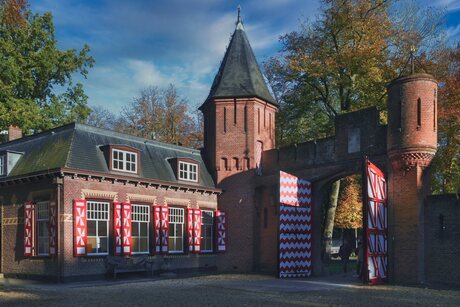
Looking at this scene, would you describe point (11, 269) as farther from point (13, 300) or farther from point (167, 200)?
point (13, 300)

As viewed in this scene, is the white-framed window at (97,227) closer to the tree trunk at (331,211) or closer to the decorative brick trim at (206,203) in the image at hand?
the decorative brick trim at (206,203)

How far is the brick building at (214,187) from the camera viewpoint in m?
18.2

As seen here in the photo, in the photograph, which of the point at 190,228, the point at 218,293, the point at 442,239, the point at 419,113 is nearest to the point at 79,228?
the point at 190,228

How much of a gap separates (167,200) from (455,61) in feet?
56.1

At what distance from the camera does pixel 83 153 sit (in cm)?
1980

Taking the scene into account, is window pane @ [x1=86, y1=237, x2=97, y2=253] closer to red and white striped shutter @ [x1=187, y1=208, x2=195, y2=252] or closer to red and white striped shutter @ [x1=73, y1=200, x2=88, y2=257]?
red and white striped shutter @ [x1=73, y1=200, x2=88, y2=257]

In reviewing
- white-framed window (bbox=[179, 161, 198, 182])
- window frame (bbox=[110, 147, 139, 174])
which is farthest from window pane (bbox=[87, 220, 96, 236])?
white-framed window (bbox=[179, 161, 198, 182])

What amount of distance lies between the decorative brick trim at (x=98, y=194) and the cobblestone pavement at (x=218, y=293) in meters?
3.14

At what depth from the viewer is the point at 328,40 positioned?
2856 centimetres

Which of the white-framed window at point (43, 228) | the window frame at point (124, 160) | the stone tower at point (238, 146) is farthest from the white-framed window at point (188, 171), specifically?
the white-framed window at point (43, 228)

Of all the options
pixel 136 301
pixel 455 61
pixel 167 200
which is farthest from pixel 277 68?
pixel 136 301

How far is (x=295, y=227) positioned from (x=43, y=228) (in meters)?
9.97

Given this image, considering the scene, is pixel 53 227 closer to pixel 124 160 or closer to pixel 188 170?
pixel 124 160

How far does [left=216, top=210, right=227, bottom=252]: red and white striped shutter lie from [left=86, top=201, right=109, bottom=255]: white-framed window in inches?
240
